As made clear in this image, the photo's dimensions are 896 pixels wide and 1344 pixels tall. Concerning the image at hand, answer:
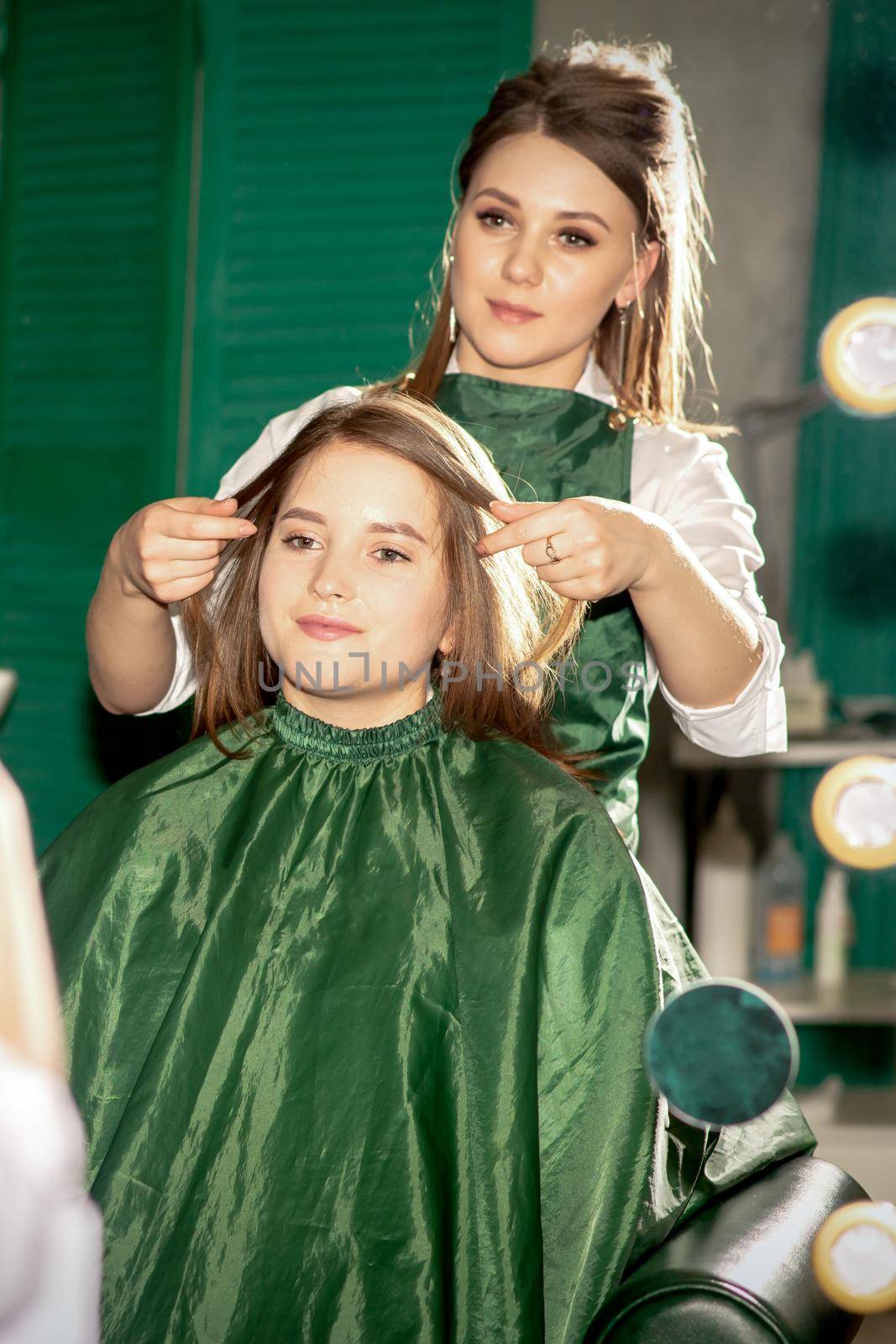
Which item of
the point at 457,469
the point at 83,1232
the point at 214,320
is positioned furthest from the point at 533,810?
the point at 214,320

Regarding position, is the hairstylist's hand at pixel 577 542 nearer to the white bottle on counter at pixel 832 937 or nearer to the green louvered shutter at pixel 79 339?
the green louvered shutter at pixel 79 339

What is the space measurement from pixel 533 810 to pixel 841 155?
1.82 m

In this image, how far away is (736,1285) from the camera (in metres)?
1.08

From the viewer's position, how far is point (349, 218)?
2.53 metres

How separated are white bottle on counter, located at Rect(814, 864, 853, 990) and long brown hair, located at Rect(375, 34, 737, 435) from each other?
1.30 m

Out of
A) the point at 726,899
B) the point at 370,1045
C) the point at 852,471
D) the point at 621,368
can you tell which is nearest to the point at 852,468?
the point at 852,471

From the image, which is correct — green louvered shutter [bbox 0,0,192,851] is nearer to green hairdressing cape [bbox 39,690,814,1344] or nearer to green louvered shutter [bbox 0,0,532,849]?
green louvered shutter [bbox 0,0,532,849]

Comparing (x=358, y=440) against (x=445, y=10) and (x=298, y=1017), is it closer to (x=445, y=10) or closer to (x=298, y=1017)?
(x=298, y=1017)

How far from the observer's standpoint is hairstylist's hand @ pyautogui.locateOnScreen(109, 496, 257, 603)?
4.10 feet

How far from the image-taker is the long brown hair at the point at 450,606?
4.42ft

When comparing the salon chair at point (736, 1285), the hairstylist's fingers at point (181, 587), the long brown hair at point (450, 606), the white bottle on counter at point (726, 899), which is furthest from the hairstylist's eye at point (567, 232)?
the white bottle on counter at point (726, 899)

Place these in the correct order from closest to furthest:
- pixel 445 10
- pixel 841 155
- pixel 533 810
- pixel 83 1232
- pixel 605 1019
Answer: pixel 83 1232 < pixel 605 1019 < pixel 533 810 < pixel 445 10 < pixel 841 155

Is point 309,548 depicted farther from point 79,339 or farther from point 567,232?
point 79,339

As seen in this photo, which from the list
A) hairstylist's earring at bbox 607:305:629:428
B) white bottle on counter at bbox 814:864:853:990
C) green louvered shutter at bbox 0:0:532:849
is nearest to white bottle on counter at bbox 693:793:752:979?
white bottle on counter at bbox 814:864:853:990
